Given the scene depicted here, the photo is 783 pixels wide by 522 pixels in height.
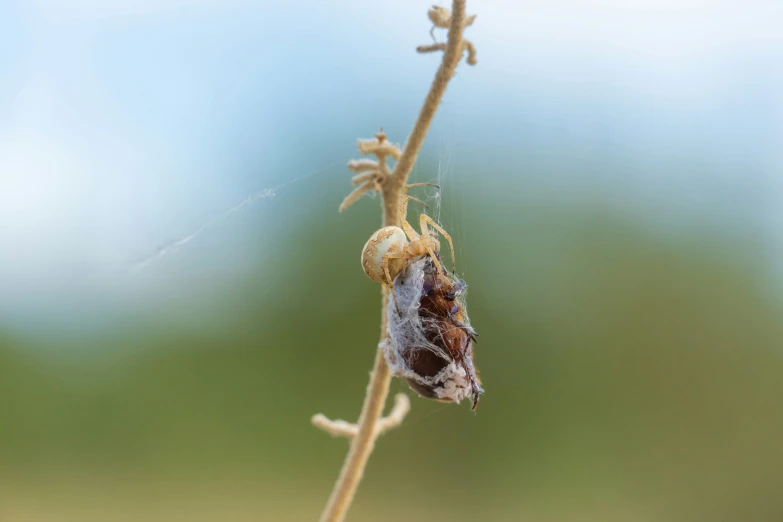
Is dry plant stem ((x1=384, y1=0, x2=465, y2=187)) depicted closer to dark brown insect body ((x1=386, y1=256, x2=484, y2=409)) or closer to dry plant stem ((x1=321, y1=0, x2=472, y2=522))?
dry plant stem ((x1=321, y1=0, x2=472, y2=522))

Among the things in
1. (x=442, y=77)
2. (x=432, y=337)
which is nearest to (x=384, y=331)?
(x=432, y=337)

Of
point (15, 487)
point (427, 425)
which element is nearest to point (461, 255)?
point (427, 425)

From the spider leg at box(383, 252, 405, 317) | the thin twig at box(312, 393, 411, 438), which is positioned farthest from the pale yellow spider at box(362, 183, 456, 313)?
the thin twig at box(312, 393, 411, 438)

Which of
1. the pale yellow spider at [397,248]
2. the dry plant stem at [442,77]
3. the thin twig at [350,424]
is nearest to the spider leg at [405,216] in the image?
the pale yellow spider at [397,248]

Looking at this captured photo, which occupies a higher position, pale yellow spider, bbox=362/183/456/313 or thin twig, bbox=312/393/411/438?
pale yellow spider, bbox=362/183/456/313

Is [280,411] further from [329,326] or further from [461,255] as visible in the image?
[461,255]

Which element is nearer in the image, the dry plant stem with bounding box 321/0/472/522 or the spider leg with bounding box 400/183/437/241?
the dry plant stem with bounding box 321/0/472/522
